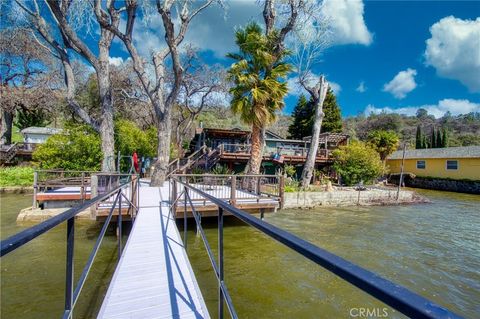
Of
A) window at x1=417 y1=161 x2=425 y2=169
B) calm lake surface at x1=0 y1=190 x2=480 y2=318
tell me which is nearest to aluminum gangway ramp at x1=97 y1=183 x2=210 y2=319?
calm lake surface at x1=0 y1=190 x2=480 y2=318

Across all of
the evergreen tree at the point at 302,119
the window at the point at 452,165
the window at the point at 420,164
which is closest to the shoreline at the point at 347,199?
the window at the point at 452,165

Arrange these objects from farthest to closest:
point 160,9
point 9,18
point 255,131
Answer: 1. point 9,18
2. point 255,131
3. point 160,9

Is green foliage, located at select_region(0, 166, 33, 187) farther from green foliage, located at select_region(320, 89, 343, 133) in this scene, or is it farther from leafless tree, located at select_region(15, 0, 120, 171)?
green foliage, located at select_region(320, 89, 343, 133)

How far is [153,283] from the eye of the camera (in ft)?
11.9

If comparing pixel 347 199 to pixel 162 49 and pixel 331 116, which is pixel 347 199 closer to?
pixel 162 49

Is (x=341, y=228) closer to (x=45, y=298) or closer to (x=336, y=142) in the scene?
(x=45, y=298)

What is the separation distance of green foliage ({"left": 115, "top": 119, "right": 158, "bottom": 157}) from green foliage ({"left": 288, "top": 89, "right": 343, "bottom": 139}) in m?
19.6

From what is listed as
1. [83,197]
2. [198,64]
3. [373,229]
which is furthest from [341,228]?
[198,64]

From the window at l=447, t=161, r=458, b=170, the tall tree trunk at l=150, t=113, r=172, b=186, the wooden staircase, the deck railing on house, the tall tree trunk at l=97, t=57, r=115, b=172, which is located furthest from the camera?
the window at l=447, t=161, r=458, b=170

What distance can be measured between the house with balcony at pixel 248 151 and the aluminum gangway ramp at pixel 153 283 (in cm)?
1517

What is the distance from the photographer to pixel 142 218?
6.77m

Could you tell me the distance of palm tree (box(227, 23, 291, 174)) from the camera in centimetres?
1370

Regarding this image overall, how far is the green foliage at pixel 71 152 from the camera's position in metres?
13.9

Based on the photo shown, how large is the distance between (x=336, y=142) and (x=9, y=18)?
27.1 meters
